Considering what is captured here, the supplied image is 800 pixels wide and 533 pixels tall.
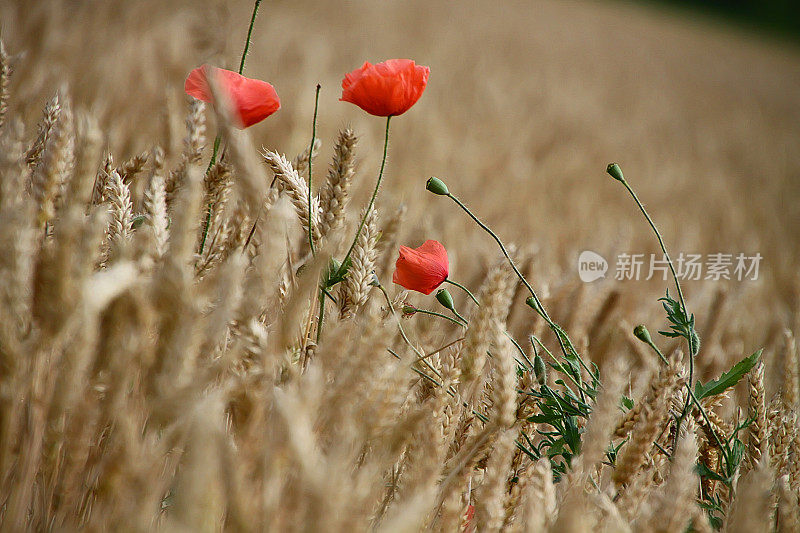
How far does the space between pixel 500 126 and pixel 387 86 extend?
2.34 meters

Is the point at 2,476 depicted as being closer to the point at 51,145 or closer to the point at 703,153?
the point at 51,145

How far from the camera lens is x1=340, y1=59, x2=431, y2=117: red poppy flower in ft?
1.85

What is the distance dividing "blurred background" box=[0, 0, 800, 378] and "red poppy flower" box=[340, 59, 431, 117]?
0.12m

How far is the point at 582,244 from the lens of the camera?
1863mm

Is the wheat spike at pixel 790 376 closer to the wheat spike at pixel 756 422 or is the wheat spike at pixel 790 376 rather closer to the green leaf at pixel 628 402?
the wheat spike at pixel 756 422

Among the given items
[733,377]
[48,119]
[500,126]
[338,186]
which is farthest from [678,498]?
[500,126]

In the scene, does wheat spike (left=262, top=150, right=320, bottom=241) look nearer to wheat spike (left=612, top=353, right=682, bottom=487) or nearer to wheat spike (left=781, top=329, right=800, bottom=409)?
wheat spike (left=612, top=353, right=682, bottom=487)

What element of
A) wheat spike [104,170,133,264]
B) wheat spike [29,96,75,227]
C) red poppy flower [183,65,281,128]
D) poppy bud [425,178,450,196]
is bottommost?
wheat spike [104,170,133,264]

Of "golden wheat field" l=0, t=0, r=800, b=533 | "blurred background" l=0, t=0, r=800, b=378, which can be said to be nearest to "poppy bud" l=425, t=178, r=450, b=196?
"golden wheat field" l=0, t=0, r=800, b=533

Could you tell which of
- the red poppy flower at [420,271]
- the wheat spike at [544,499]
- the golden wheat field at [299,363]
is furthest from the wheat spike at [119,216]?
the wheat spike at [544,499]

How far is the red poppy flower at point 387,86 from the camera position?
562 millimetres

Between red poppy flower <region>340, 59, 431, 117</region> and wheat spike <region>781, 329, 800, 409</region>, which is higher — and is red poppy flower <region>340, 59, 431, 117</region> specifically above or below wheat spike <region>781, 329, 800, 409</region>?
above

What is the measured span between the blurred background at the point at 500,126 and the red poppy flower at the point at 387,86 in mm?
120

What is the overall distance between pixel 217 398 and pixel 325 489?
81 millimetres
